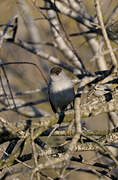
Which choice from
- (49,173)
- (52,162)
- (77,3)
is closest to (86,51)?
(77,3)

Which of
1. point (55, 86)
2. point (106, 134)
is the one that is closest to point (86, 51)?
point (55, 86)

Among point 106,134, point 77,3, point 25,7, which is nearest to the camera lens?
point 106,134

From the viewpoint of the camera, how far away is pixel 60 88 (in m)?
6.08

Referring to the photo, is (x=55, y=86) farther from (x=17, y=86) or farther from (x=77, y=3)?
(x=17, y=86)

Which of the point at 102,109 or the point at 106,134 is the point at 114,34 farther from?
the point at 102,109

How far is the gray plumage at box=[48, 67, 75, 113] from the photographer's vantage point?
6.05 m

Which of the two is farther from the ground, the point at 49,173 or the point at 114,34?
the point at 114,34

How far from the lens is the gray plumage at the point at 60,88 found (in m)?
6.05

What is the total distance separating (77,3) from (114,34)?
0.92 m

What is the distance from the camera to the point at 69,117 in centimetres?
288

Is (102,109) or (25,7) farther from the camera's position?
(25,7)

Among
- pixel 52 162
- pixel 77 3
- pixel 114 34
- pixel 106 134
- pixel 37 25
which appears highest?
pixel 37 25

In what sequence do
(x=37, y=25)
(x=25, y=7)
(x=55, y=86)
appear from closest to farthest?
(x=55, y=86) → (x=25, y=7) → (x=37, y=25)

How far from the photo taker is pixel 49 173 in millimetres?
7730
